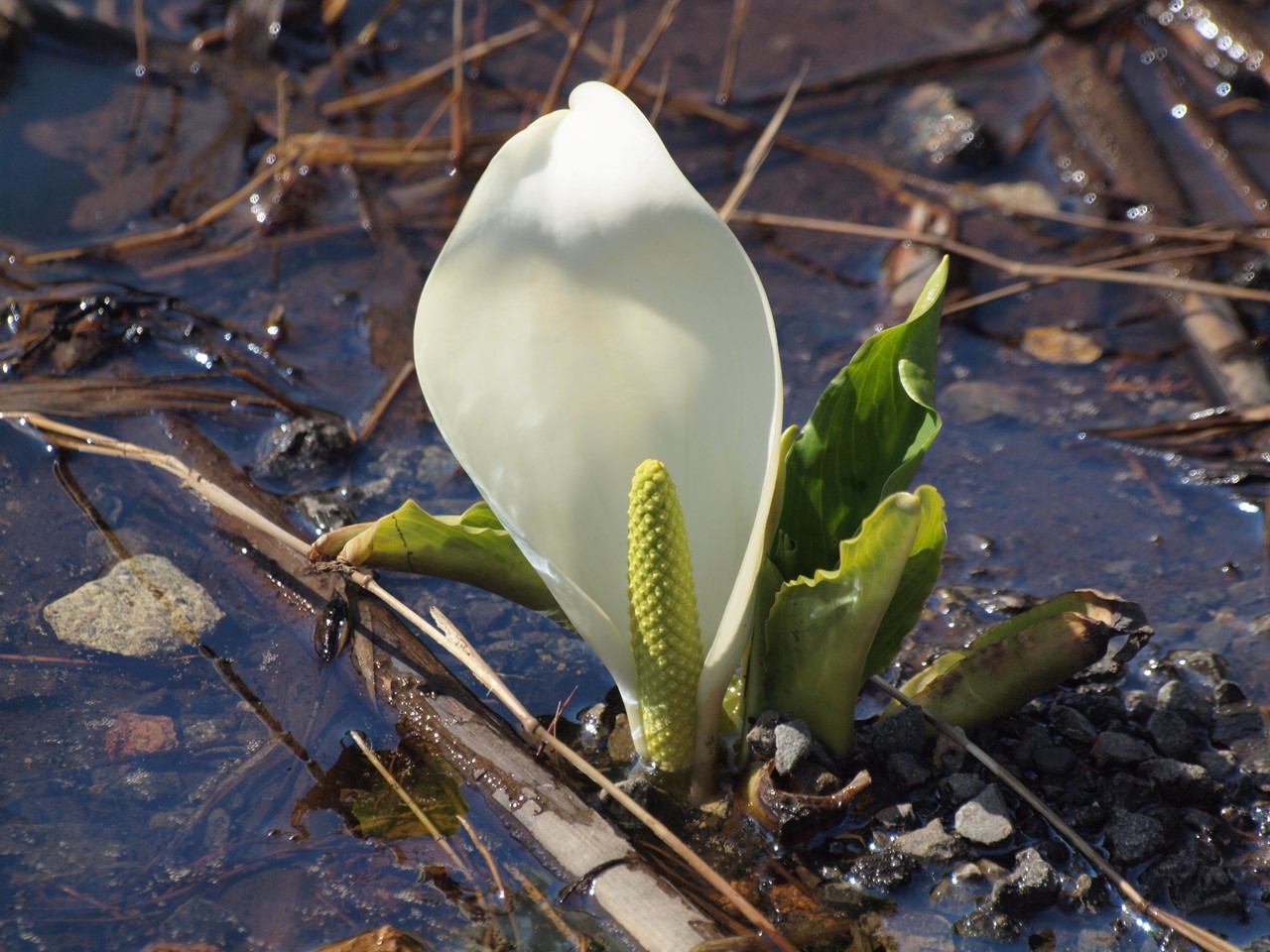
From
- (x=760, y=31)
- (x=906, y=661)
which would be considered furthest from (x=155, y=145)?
(x=906, y=661)

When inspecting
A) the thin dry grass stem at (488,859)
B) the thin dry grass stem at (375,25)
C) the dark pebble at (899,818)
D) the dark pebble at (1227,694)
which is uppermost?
the thin dry grass stem at (375,25)

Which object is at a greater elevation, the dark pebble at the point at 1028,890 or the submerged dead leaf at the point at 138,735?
the dark pebble at the point at 1028,890

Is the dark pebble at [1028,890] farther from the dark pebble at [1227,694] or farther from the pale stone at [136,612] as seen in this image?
the pale stone at [136,612]

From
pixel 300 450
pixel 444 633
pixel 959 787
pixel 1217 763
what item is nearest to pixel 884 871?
pixel 959 787

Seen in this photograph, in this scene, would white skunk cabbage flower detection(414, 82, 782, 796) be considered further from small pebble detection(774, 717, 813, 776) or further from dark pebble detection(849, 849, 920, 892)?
dark pebble detection(849, 849, 920, 892)

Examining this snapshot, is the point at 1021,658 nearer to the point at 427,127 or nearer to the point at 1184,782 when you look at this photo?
the point at 1184,782

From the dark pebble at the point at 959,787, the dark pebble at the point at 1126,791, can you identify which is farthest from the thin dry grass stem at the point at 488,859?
the dark pebble at the point at 1126,791

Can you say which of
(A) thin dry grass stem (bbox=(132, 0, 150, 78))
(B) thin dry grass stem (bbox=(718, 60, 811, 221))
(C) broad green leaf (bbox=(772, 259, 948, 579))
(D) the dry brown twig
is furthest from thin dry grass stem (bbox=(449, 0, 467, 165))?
(C) broad green leaf (bbox=(772, 259, 948, 579))
